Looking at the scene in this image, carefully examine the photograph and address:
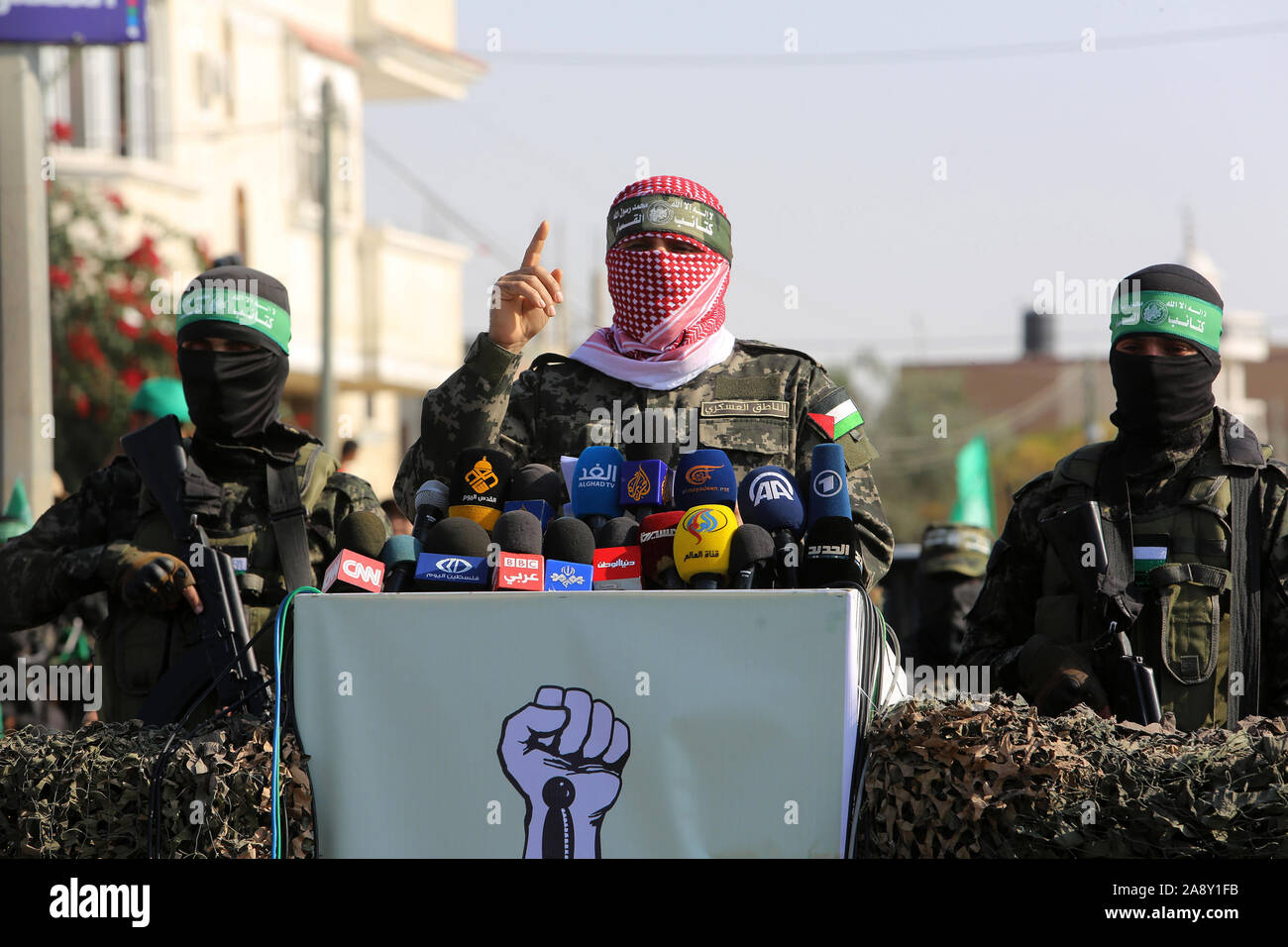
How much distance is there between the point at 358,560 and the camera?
3.35m

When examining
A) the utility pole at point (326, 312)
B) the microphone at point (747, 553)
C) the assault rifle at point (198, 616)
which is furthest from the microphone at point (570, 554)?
the utility pole at point (326, 312)

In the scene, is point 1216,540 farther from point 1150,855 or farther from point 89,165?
point 89,165

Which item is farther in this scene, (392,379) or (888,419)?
(888,419)

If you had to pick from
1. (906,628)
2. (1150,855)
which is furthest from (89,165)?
(1150,855)

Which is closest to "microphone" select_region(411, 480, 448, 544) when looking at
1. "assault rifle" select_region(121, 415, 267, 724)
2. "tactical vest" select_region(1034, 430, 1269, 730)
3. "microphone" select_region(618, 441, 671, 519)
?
"microphone" select_region(618, 441, 671, 519)

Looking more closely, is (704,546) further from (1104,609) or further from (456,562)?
(1104,609)

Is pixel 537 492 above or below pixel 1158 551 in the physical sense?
Answer: above

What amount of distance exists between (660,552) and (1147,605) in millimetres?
1399

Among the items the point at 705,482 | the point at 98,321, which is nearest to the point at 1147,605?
the point at 705,482

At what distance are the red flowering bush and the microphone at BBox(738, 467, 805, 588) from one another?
12623mm

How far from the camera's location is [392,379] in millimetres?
22281

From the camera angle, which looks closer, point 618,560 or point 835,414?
point 618,560
